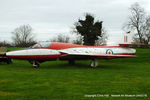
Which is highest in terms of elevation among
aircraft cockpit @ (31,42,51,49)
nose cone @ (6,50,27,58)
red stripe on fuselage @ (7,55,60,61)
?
aircraft cockpit @ (31,42,51,49)

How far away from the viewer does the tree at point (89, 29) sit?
40.3m

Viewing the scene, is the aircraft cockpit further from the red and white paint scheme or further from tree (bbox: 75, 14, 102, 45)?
tree (bbox: 75, 14, 102, 45)

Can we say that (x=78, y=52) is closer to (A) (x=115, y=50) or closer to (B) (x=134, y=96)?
(A) (x=115, y=50)

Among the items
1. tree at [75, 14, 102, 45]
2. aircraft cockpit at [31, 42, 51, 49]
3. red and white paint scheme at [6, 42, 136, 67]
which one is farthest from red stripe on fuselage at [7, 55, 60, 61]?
tree at [75, 14, 102, 45]

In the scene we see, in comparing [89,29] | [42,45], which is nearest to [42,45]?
[42,45]

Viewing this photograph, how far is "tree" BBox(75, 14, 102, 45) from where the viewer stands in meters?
40.3

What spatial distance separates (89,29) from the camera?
4081cm

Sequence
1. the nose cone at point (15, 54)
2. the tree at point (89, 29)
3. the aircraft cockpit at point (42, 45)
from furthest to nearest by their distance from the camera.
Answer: the tree at point (89, 29), the aircraft cockpit at point (42, 45), the nose cone at point (15, 54)

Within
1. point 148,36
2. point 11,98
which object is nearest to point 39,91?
point 11,98

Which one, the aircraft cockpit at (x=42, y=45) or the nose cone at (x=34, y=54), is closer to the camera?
the nose cone at (x=34, y=54)

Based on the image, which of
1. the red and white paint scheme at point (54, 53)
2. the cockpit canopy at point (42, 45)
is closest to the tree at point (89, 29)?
the red and white paint scheme at point (54, 53)

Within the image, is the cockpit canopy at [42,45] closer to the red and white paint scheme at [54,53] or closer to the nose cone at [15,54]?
the red and white paint scheme at [54,53]

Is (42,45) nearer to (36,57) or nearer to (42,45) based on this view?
(42,45)

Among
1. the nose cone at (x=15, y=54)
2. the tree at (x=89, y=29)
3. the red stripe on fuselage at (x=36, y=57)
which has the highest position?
the tree at (x=89, y=29)
